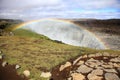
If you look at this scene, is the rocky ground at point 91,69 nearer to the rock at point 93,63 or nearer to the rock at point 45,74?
the rock at point 93,63

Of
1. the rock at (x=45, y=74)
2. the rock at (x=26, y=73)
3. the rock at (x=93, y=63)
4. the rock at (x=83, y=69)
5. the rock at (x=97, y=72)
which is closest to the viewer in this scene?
the rock at (x=97, y=72)

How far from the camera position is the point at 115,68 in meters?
14.7

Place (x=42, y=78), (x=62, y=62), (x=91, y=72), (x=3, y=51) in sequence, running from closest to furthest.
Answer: (x=91, y=72), (x=42, y=78), (x=62, y=62), (x=3, y=51)

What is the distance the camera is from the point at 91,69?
14.5 m

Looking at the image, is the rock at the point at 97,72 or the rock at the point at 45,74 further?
the rock at the point at 45,74

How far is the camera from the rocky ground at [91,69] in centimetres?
1357

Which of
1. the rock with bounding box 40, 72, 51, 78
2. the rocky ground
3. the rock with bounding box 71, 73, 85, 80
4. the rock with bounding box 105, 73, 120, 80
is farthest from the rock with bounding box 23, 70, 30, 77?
the rock with bounding box 105, 73, 120, 80

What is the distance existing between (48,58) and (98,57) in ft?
17.8

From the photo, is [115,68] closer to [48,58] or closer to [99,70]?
[99,70]

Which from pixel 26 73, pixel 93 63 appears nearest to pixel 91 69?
pixel 93 63

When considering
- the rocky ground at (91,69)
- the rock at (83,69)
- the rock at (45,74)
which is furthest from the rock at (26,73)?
the rock at (83,69)

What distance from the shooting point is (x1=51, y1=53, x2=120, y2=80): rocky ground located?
13.6 m

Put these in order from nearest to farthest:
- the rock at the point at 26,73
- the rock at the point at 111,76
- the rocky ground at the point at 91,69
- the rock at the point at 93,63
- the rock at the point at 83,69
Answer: the rock at the point at 111,76 < the rocky ground at the point at 91,69 < the rock at the point at 83,69 < the rock at the point at 93,63 < the rock at the point at 26,73

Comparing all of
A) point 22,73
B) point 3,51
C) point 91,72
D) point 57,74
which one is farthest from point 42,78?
point 3,51
